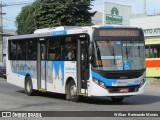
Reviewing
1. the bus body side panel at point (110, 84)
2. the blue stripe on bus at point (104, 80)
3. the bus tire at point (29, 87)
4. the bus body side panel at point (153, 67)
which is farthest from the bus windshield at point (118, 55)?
the bus body side panel at point (153, 67)

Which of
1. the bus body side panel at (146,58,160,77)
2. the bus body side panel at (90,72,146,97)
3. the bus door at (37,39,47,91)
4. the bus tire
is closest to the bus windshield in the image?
the bus body side panel at (90,72,146,97)

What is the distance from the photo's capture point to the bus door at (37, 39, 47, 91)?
813 inches

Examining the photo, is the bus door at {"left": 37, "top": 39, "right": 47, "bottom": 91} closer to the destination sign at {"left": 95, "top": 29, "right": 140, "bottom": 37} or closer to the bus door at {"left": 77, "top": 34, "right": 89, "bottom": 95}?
the bus door at {"left": 77, "top": 34, "right": 89, "bottom": 95}

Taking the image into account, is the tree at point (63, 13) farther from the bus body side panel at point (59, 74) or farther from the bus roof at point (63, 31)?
the bus body side panel at point (59, 74)

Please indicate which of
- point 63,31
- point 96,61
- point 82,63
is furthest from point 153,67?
point 96,61

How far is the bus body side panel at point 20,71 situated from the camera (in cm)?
2161

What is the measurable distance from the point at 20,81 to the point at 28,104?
240 inches

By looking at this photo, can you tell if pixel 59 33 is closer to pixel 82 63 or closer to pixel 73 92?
pixel 82 63

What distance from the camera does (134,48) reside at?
17.5m

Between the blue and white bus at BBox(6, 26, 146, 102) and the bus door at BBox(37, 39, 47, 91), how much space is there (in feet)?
1.46

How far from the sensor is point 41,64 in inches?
825

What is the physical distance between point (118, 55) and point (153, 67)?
19.9m

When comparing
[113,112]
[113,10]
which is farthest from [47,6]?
[113,112]

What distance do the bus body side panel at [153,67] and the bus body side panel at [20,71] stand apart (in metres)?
15.2
